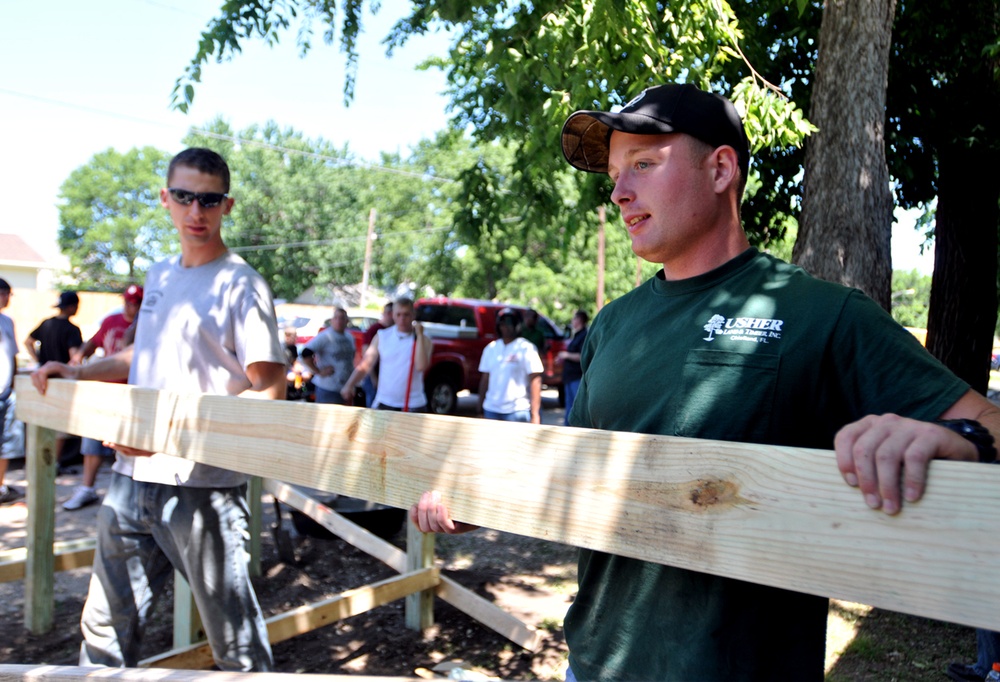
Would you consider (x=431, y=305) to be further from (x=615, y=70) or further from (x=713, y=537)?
(x=713, y=537)

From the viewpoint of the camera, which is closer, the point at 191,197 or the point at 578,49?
the point at 191,197

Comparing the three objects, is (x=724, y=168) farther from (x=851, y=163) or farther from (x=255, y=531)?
(x=255, y=531)

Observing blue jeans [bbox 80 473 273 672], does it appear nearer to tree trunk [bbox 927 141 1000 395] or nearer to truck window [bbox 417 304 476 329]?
tree trunk [bbox 927 141 1000 395]

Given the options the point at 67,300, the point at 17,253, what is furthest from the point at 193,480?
the point at 17,253

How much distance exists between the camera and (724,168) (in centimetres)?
176

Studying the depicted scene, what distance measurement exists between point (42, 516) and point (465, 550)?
321 cm

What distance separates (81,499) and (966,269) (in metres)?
7.69

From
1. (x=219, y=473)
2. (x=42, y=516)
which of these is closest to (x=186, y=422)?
(x=219, y=473)

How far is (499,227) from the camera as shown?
7.03 metres

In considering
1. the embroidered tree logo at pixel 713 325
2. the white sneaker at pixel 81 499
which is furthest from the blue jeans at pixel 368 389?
the embroidered tree logo at pixel 713 325

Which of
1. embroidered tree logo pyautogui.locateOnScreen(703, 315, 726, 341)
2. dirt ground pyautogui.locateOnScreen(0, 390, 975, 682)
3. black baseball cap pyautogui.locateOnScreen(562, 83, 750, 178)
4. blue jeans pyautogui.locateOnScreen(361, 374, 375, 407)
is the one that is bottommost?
dirt ground pyautogui.locateOnScreen(0, 390, 975, 682)

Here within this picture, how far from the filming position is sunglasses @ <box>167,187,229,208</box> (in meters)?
2.92

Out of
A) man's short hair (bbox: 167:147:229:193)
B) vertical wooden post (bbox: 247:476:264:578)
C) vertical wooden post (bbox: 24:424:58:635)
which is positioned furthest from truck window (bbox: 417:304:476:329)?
man's short hair (bbox: 167:147:229:193)

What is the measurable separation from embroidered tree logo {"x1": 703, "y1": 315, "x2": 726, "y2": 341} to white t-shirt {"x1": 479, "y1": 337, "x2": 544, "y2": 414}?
655cm
